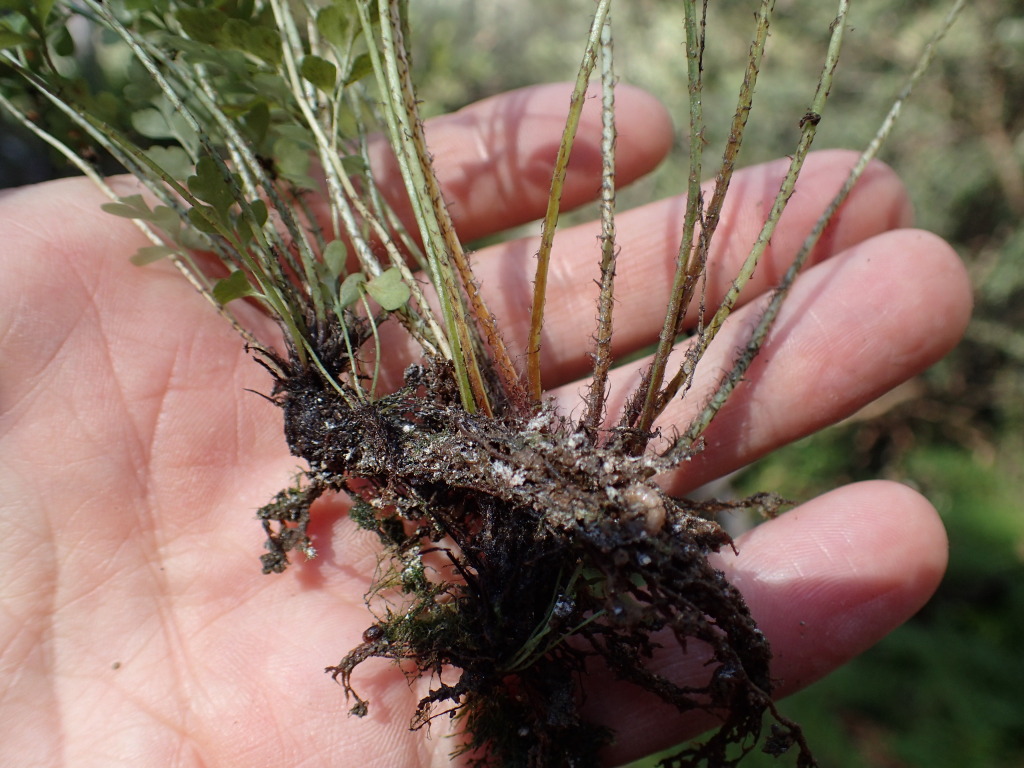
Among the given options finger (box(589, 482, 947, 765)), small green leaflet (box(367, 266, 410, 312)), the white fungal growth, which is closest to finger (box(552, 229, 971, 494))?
finger (box(589, 482, 947, 765))

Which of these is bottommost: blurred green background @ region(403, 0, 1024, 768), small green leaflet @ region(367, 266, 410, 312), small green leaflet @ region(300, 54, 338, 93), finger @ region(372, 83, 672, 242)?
blurred green background @ region(403, 0, 1024, 768)

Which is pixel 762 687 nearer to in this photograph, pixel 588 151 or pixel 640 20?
pixel 588 151

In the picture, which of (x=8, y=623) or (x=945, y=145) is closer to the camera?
(x=8, y=623)

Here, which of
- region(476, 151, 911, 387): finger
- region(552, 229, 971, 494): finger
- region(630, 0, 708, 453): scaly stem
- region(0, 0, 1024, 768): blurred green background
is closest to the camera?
region(630, 0, 708, 453): scaly stem

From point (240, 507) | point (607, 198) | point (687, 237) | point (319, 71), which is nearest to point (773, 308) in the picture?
point (687, 237)

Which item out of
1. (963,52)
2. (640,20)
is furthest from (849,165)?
(640,20)

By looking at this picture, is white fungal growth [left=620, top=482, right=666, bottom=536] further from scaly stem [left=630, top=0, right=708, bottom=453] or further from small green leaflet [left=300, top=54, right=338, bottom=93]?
small green leaflet [left=300, top=54, right=338, bottom=93]

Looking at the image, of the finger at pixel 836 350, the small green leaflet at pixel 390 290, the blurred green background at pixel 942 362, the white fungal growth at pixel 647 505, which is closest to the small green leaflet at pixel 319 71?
the small green leaflet at pixel 390 290
